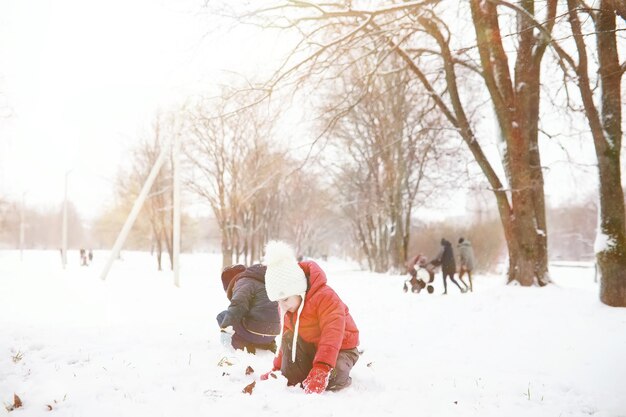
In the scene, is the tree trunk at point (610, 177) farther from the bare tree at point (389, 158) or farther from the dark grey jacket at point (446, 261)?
the bare tree at point (389, 158)

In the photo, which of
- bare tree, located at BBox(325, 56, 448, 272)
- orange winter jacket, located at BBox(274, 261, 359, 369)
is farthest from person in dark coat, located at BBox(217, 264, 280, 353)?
bare tree, located at BBox(325, 56, 448, 272)

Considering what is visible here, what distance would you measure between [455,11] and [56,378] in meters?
9.14

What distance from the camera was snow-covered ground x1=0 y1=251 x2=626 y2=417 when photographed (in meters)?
3.13

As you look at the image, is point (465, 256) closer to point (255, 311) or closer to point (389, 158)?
point (389, 158)

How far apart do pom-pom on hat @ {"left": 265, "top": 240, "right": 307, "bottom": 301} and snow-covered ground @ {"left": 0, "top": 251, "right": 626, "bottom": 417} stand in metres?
0.77

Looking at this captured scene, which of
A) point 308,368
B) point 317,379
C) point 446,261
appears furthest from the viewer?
point 446,261

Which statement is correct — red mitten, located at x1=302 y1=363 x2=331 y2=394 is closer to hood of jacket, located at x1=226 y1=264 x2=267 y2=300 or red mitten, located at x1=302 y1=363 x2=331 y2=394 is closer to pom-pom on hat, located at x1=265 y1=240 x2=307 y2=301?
pom-pom on hat, located at x1=265 y1=240 x2=307 y2=301

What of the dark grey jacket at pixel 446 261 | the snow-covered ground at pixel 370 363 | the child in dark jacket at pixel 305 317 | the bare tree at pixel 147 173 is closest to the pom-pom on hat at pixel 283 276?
the child in dark jacket at pixel 305 317

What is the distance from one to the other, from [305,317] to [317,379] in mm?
502

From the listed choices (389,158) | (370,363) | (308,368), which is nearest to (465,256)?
(389,158)

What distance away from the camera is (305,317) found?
3441mm

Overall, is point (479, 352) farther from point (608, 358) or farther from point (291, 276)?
point (291, 276)

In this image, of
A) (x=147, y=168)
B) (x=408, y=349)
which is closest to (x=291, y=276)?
(x=408, y=349)

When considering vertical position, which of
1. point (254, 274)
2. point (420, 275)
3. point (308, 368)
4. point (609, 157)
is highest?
point (609, 157)
